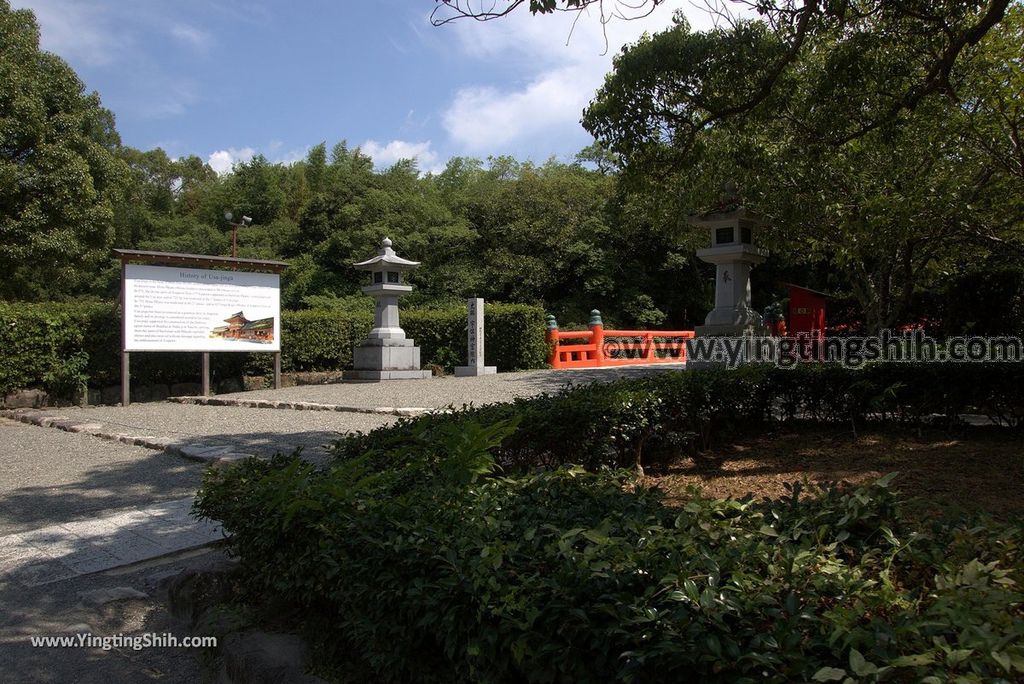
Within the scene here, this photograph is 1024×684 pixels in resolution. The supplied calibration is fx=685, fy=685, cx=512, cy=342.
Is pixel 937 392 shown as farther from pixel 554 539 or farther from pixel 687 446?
pixel 554 539

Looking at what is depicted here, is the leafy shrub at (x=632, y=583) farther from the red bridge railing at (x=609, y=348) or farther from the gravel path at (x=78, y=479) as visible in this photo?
the red bridge railing at (x=609, y=348)

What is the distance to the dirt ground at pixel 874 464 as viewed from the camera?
4734 mm

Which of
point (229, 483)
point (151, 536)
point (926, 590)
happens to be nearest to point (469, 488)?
point (229, 483)

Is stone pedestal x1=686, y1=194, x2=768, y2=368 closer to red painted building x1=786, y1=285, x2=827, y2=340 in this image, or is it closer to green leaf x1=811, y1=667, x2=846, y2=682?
red painted building x1=786, y1=285, x2=827, y2=340

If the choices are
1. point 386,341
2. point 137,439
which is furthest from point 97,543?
point 386,341

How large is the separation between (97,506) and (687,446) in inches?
198

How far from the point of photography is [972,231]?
837cm

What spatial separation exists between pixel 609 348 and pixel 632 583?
665 inches

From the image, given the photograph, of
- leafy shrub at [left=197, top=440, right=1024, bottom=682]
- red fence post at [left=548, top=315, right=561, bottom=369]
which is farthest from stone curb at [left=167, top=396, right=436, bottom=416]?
red fence post at [left=548, top=315, right=561, bottom=369]

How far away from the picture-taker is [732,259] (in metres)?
10.3

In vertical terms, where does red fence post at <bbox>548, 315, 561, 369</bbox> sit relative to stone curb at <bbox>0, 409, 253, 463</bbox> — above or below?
above

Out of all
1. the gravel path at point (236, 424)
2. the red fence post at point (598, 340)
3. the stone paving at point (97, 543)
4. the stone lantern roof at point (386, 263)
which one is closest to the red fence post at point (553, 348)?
the red fence post at point (598, 340)

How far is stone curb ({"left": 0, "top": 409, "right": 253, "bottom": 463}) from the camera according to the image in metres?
7.21

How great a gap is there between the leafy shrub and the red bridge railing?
49.4 ft
